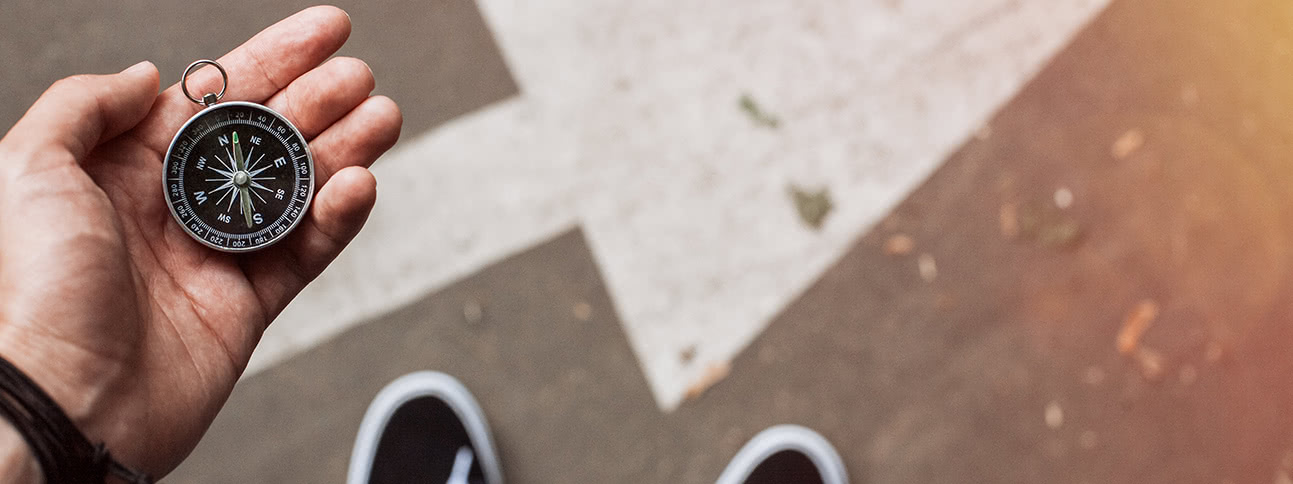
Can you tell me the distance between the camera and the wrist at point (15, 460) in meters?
1.60

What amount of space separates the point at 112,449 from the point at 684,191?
6.84 feet

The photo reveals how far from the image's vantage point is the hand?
174 centimetres

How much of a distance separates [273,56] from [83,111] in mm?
505

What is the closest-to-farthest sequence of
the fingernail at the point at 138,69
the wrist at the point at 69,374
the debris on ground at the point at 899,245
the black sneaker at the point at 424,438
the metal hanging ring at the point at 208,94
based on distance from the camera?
the wrist at the point at 69,374 < the fingernail at the point at 138,69 < the metal hanging ring at the point at 208,94 < the black sneaker at the point at 424,438 < the debris on ground at the point at 899,245

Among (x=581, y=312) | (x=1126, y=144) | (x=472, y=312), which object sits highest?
(x=472, y=312)

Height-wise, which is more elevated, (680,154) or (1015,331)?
(680,154)

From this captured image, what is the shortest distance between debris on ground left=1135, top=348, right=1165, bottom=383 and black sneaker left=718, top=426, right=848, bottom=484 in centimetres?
135

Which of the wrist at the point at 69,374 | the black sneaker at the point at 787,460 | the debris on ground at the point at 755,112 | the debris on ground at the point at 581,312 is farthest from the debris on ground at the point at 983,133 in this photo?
the wrist at the point at 69,374

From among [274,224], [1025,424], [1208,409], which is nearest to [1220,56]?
[1208,409]

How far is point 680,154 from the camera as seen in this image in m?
3.26

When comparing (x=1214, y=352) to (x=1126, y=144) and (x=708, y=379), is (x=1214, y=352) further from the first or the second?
(x=708, y=379)

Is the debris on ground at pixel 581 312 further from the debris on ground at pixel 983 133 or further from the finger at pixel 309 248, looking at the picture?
the debris on ground at pixel 983 133

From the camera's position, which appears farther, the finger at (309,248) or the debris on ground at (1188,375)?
the debris on ground at (1188,375)

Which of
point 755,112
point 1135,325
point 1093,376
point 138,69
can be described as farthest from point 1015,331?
point 138,69
